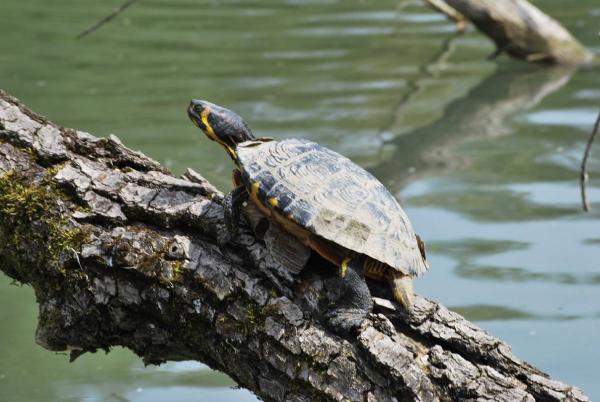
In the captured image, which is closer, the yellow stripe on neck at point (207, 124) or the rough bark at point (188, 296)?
the rough bark at point (188, 296)

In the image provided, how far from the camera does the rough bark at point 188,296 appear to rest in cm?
238

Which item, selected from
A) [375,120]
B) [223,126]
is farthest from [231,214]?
[375,120]

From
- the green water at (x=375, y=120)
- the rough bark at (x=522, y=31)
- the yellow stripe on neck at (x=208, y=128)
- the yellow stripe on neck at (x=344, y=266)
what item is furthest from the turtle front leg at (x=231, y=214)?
the rough bark at (x=522, y=31)

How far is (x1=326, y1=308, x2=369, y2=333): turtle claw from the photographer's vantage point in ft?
7.88

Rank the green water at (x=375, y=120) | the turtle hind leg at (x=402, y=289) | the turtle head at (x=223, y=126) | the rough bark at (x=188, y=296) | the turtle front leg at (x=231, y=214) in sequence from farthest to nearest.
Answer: the green water at (x=375, y=120) → the turtle head at (x=223, y=126) → the turtle front leg at (x=231, y=214) → the turtle hind leg at (x=402, y=289) → the rough bark at (x=188, y=296)

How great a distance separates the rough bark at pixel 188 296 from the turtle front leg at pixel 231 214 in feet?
0.09

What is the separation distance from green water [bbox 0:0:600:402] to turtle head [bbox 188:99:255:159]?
1.08m

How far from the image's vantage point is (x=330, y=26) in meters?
9.64

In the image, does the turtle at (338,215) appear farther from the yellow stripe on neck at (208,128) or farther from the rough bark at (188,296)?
the yellow stripe on neck at (208,128)

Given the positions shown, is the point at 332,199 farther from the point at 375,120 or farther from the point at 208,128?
the point at 375,120

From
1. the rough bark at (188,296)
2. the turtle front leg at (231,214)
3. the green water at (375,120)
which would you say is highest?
the turtle front leg at (231,214)

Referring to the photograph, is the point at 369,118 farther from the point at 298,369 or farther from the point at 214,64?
the point at 298,369

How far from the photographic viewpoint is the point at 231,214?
8.50 feet

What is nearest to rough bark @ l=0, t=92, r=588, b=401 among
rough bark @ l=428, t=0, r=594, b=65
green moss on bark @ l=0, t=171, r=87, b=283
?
green moss on bark @ l=0, t=171, r=87, b=283
